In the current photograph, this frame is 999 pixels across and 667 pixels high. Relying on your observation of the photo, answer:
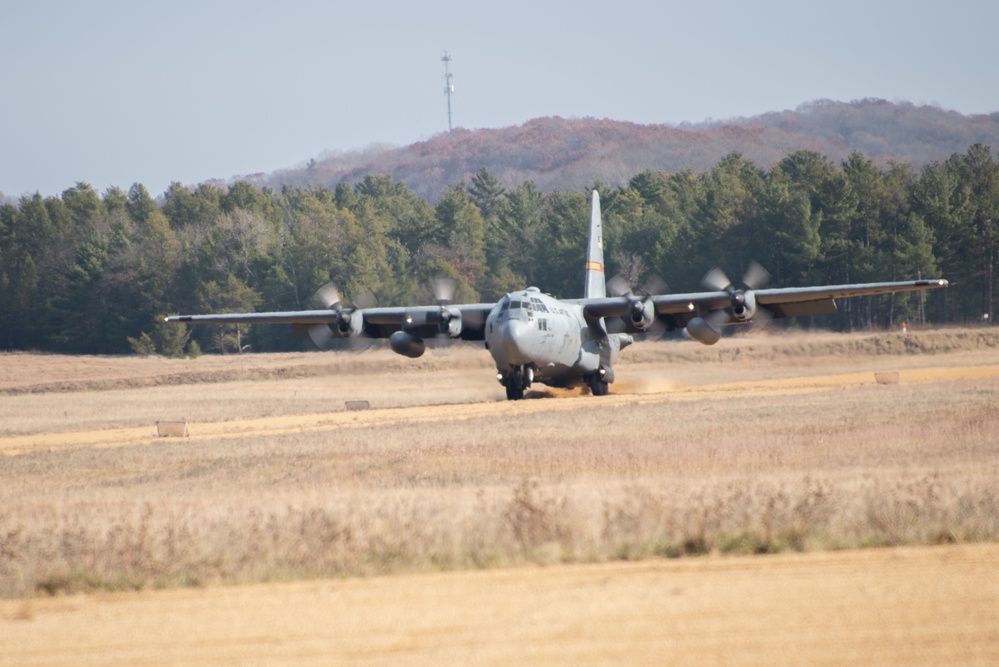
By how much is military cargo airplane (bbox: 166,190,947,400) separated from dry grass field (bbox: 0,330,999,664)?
5.37 feet

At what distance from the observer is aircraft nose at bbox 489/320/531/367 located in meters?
31.7

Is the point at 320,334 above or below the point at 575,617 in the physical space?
above

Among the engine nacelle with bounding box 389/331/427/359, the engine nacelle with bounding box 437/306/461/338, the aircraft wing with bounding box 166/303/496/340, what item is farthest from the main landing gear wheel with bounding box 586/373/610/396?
the engine nacelle with bounding box 389/331/427/359

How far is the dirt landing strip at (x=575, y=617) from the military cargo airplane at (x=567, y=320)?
70.4 ft

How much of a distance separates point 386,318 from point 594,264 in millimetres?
8462

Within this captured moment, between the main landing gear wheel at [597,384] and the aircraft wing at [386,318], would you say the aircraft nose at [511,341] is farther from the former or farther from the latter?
the main landing gear wheel at [597,384]

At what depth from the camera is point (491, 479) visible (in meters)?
17.8

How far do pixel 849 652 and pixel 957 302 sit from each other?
2635 inches

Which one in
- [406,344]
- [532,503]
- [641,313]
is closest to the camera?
[532,503]

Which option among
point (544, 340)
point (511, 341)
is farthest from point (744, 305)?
point (511, 341)

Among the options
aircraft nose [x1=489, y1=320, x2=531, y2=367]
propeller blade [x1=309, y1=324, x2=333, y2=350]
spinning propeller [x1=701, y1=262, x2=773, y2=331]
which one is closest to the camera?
aircraft nose [x1=489, y1=320, x2=531, y2=367]

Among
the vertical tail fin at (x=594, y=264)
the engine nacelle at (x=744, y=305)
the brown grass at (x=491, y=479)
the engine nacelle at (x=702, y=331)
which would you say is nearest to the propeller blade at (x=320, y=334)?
the brown grass at (x=491, y=479)

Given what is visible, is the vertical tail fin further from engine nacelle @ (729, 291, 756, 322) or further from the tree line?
the tree line

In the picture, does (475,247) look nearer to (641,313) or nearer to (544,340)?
(641,313)
